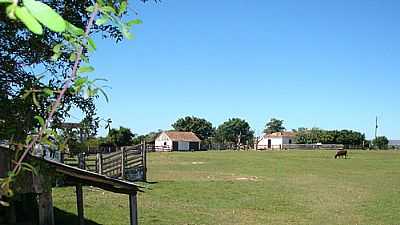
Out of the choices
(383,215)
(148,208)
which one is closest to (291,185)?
(383,215)

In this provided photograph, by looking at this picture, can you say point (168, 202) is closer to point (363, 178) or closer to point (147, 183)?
point (147, 183)

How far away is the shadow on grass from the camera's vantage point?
13.2 meters

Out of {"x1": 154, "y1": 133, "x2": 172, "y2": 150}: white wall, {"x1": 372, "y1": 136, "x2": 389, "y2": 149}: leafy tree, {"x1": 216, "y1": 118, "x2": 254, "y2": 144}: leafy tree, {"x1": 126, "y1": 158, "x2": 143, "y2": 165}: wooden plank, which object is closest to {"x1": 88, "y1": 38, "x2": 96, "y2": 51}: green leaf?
{"x1": 126, "y1": 158, "x2": 143, "y2": 165}: wooden plank

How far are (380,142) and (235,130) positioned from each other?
4939 cm

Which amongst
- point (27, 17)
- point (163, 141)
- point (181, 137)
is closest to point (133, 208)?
point (27, 17)

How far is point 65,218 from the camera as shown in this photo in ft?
45.4

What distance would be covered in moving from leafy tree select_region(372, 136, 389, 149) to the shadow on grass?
99882 mm

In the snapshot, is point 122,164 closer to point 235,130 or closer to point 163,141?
point 163,141

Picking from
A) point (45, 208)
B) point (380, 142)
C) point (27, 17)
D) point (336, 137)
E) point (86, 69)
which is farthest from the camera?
point (336, 137)

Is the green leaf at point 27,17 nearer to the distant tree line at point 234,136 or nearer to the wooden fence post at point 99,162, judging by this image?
the wooden fence post at point 99,162

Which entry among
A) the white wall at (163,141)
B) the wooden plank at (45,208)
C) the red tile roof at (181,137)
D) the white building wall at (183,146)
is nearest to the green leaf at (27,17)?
the wooden plank at (45,208)

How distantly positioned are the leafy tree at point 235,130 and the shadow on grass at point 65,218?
128156mm

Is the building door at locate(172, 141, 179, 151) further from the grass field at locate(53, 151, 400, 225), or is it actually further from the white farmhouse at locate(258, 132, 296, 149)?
the grass field at locate(53, 151, 400, 225)

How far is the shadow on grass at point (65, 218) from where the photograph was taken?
43.2ft
